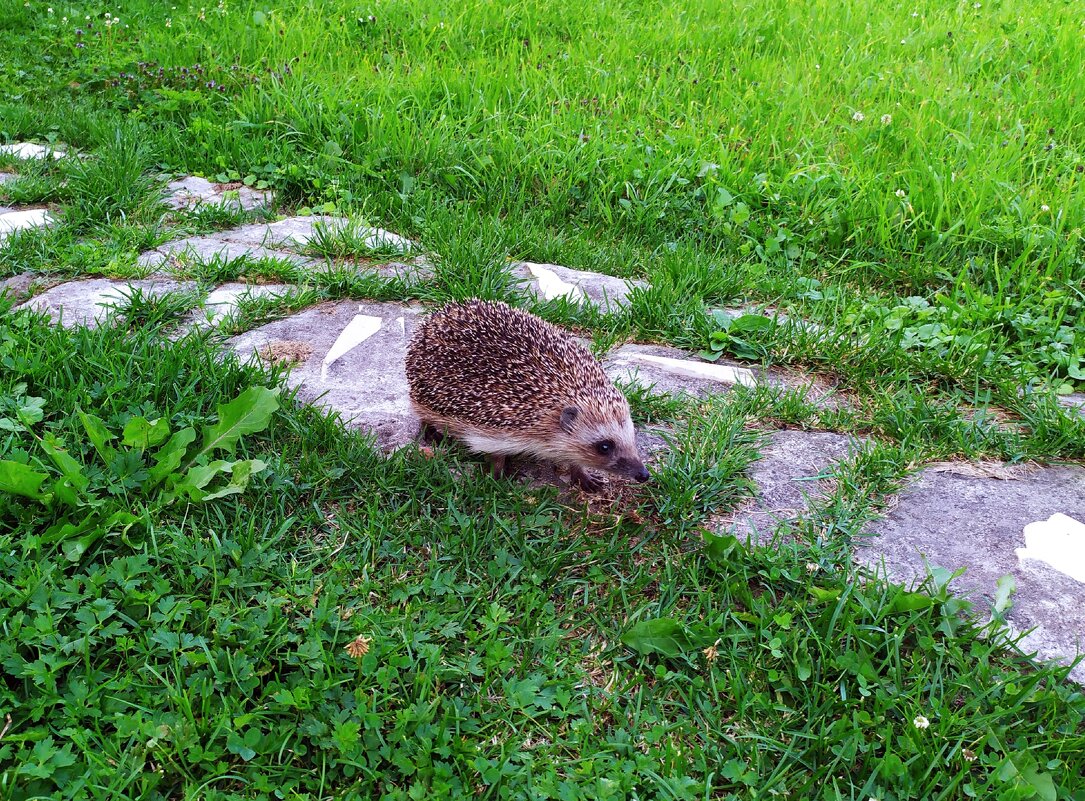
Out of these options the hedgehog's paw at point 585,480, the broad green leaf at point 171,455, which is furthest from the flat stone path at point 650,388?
the broad green leaf at point 171,455

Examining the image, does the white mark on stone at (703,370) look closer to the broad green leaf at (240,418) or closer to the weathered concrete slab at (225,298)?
the broad green leaf at (240,418)

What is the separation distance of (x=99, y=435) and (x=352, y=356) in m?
1.38

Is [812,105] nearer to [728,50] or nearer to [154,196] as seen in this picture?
[728,50]

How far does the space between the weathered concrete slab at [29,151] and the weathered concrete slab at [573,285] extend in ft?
12.1

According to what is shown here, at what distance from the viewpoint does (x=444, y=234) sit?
17.3 feet

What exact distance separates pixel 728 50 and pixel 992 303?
147 inches

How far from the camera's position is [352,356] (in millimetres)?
4312

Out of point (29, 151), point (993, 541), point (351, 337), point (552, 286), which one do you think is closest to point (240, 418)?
point (351, 337)

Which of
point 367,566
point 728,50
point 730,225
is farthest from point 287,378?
point 728,50

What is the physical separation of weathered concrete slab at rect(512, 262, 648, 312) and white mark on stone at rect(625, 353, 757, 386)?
48 centimetres

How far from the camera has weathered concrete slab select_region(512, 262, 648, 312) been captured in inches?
192

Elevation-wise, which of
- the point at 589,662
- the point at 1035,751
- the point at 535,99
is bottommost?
the point at 589,662

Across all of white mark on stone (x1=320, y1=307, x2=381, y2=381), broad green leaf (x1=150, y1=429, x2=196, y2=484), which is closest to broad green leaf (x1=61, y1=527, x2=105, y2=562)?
broad green leaf (x1=150, y1=429, x2=196, y2=484)

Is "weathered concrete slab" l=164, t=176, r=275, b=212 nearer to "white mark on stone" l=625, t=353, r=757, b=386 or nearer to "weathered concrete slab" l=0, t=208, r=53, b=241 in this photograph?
"weathered concrete slab" l=0, t=208, r=53, b=241
